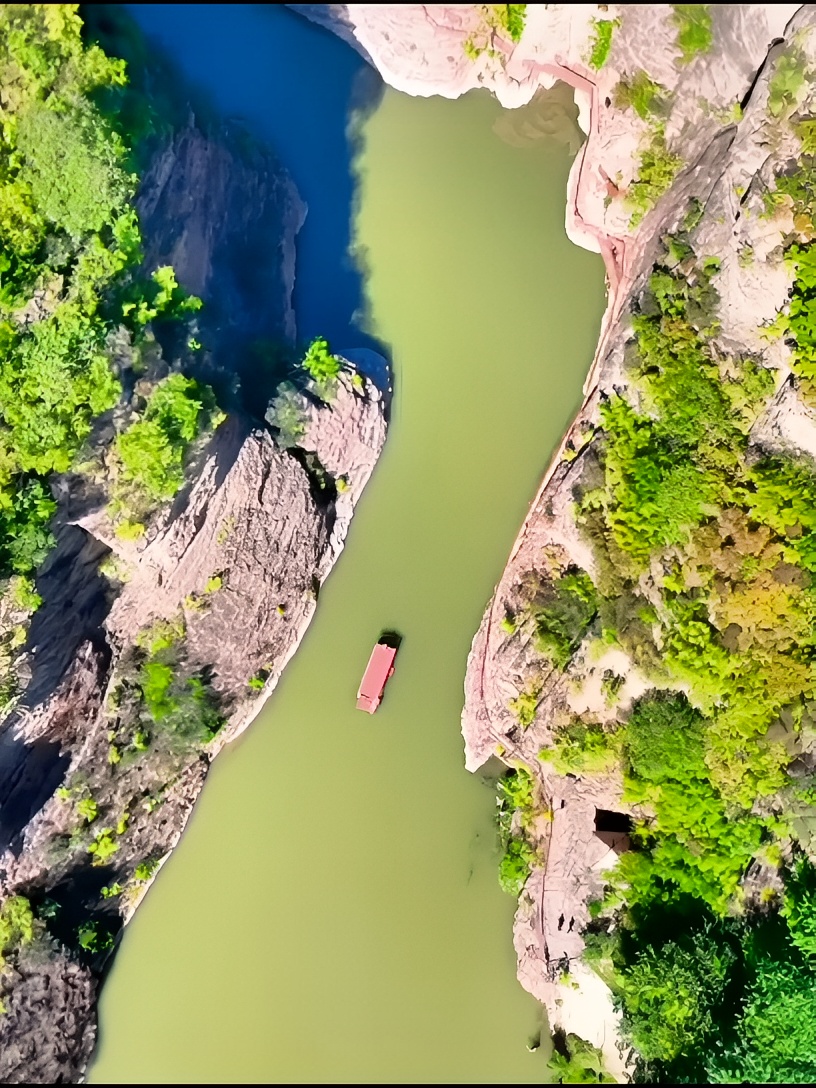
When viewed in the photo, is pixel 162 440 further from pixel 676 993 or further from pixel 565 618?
pixel 676 993

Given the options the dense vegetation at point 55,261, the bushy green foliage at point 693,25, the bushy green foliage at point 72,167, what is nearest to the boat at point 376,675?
the dense vegetation at point 55,261

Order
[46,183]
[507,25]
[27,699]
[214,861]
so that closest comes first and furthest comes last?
[46,183] → [27,699] → [507,25] → [214,861]

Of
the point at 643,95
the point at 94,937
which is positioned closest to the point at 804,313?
the point at 643,95

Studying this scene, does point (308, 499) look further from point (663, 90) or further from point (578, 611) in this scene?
point (663, 90)

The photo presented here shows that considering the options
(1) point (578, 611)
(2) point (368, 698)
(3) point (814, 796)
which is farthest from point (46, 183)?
(3) point (814, 796)

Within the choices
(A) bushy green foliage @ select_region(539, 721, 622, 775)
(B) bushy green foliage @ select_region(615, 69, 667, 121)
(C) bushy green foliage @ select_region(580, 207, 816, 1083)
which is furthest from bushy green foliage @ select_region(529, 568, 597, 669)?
(B) bushy green foliage @ select_region(615, 69, 667, 121)
